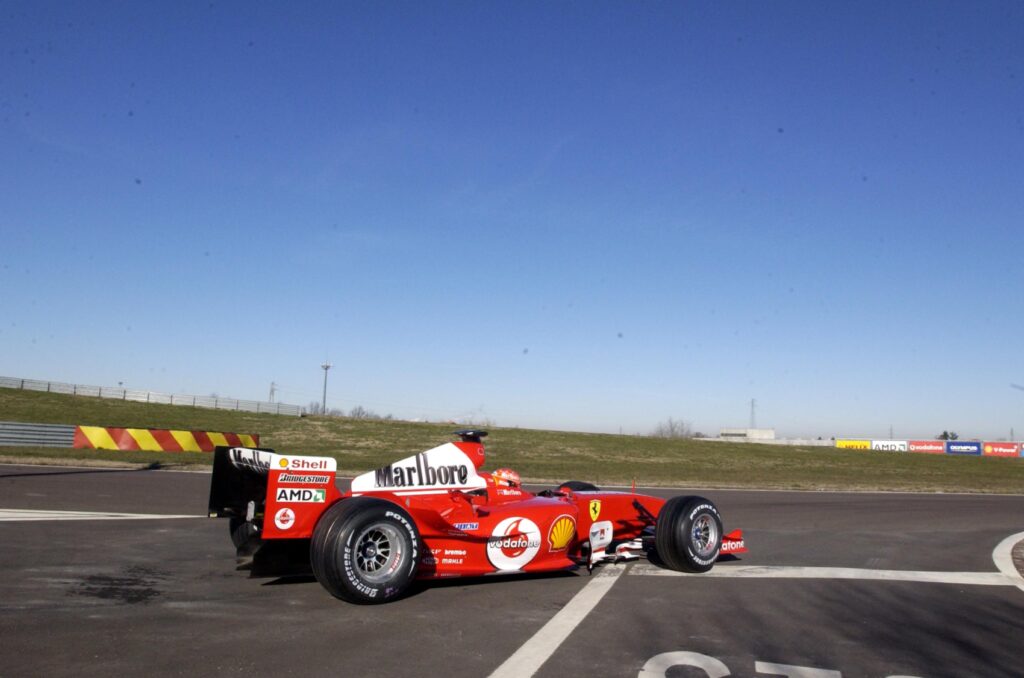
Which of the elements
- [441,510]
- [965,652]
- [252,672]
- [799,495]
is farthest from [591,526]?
[799,495]

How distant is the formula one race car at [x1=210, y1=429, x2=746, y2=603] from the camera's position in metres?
7.41

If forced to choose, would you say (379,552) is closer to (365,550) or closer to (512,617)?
(365,550)

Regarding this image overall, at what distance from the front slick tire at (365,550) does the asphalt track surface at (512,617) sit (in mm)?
184

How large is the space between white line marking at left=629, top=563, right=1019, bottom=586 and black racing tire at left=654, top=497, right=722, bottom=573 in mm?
148

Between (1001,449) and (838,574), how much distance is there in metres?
77.1

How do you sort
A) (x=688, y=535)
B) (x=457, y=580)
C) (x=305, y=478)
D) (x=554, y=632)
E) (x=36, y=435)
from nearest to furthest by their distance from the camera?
1. (x=554, y=632)
2. (x=305, y=478)
3. (x=457, y=580)
4. (x=688, y=535)
5. (x=36, y=435)

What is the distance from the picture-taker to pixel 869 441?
3209 inches

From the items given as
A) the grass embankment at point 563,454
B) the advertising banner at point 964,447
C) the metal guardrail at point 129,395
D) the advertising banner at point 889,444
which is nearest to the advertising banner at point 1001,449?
the advertising banner at point 964,447

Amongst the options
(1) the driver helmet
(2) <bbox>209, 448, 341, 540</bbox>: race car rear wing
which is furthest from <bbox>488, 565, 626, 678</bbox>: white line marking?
(2) <bbox>209, 448, 341, 540</bbox>: race car rear wing

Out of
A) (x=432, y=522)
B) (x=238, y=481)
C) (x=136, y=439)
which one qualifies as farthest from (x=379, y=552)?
(x=136, y=439)

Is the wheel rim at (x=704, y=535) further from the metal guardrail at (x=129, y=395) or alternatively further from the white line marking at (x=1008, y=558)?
the metal guardrail at (x=129, y=395)

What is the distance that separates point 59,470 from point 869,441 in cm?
7559

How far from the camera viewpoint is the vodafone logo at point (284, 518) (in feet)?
24.9

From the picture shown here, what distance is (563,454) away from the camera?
42.5 m
